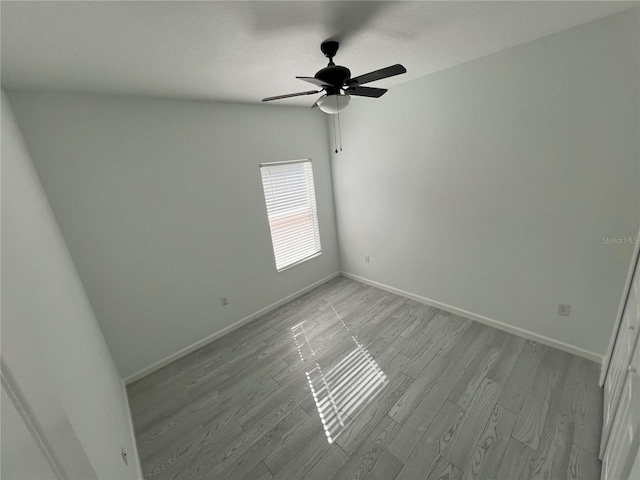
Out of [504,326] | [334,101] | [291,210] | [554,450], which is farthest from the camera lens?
[291,210]

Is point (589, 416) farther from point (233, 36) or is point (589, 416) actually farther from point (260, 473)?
point (233, 36)

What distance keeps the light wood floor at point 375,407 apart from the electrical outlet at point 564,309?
36 cm

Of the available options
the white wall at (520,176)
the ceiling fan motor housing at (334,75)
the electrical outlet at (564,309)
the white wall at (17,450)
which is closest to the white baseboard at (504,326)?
the white wall at (520,176)

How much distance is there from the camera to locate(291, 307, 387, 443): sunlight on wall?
1.92 m

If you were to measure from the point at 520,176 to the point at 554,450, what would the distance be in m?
1.96

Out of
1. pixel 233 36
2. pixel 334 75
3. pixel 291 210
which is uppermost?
pixel 233 36

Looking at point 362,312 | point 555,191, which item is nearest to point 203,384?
point 362,312

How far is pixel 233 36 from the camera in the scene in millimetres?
1456

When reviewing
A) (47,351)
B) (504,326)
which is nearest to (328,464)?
(47,351)

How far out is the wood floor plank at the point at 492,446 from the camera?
1.52 meters

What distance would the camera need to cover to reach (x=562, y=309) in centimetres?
228

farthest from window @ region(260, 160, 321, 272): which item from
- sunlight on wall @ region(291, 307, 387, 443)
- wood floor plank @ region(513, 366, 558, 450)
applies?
wood floor plank @ region(513, 366, 558, 450)

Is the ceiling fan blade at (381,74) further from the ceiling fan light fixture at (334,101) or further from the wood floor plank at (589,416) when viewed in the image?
the wood floor plank at (589,416)

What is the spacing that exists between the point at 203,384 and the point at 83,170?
2041 mm
